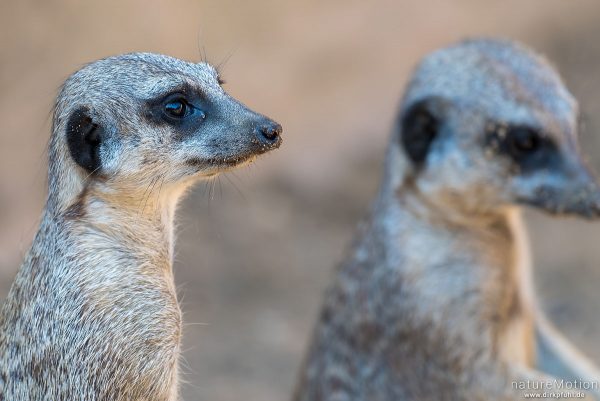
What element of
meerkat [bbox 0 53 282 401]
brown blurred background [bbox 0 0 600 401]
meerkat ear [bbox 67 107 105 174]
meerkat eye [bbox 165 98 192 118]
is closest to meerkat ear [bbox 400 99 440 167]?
meerkat [bbox 0 53 282 401]

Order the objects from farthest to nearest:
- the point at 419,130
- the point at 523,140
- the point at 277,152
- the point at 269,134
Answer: the point at 277,152 < the point at 419,130 < the point at 523,140 < the point at 269,134

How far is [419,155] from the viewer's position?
13.6 feet

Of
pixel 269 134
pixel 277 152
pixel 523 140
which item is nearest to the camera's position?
pixel 269 134

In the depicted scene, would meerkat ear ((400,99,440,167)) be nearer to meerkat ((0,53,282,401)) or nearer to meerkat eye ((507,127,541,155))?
meerkat eye ((507,127,541,155))

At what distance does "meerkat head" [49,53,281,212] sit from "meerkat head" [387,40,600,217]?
4.51 feet

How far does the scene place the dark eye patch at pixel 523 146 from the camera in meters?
3.95

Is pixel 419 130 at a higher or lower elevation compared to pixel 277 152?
lower

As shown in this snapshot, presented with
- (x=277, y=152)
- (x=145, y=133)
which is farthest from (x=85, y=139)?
(x=277, y=152)

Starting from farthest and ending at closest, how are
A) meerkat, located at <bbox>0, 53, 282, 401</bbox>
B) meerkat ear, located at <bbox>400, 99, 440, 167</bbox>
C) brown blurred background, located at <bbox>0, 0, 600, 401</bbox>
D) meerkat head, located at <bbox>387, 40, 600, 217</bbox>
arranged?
brown blurred background, located at <bbox>0, 0, 600, 401</bbox>, meerkat ear, located at <bbox>400, 99, 440, 167</bbox>, meerkat head, located at <bbox>387, 40, 600, 217</bbox>, meerkat, located at <bbox>0, 53, 282, 401</bbox>

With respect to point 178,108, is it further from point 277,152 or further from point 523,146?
point 277,152

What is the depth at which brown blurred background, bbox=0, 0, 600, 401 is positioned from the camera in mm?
6707

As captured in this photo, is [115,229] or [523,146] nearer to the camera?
[115,229]

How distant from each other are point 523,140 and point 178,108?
5.11ft

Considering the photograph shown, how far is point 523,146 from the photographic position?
3.98 metres
